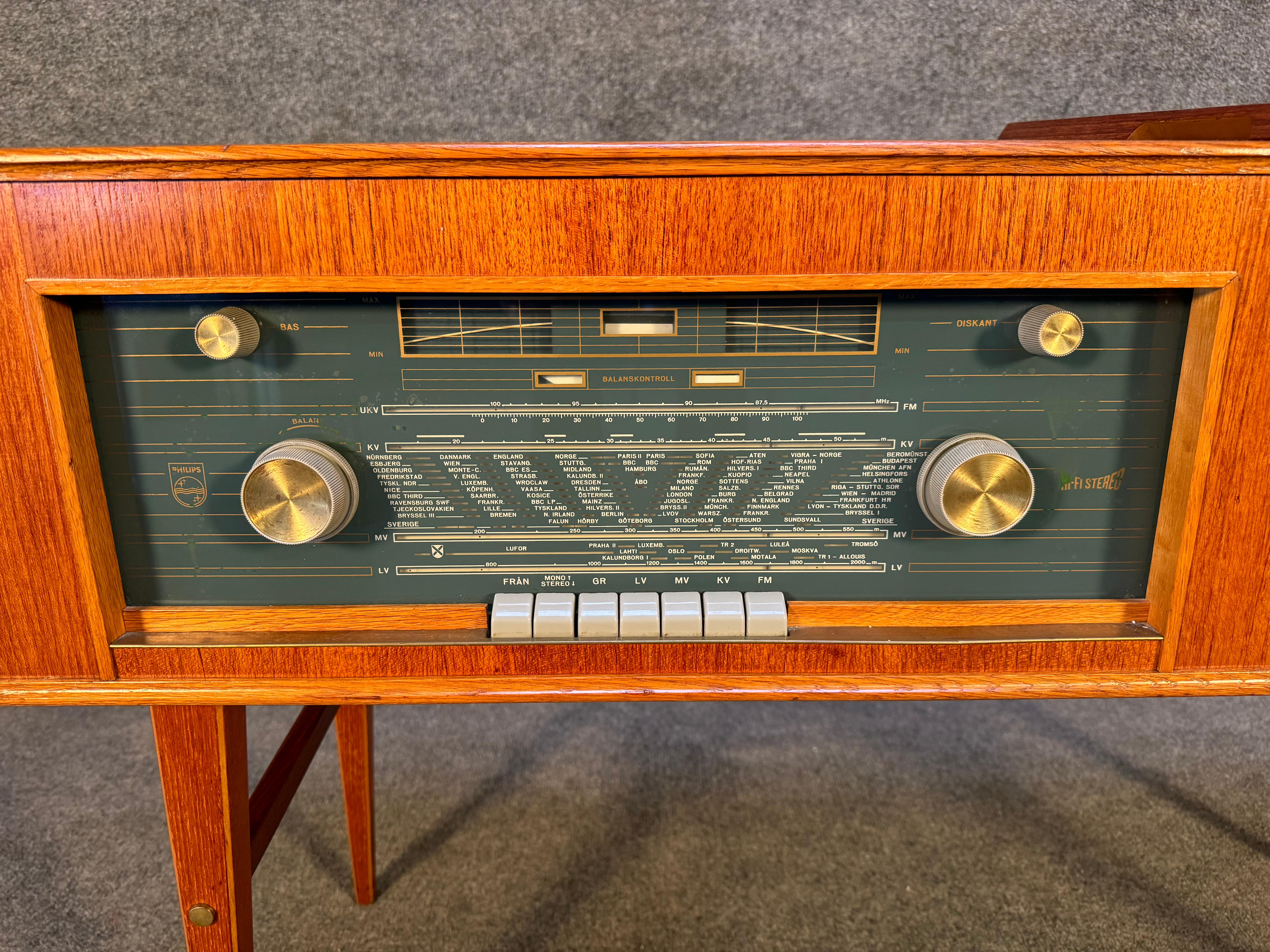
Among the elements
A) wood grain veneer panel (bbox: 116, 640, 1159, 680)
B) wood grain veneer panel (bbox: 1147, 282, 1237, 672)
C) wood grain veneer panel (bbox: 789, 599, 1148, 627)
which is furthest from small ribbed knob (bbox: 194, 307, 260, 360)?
wood grain veneer panel (bbox: 1147, 282, 1237, 672)

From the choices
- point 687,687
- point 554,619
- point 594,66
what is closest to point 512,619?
point 554,619

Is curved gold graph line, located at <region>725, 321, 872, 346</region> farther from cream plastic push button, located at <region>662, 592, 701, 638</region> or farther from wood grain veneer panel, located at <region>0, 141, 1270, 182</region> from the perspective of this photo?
cream plastic push button, located at <region>662, 592, 701, 638</region>

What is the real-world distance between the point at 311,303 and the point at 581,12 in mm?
688

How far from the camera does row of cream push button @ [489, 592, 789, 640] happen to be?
1.80 ft

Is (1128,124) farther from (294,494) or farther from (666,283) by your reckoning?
(294,494)

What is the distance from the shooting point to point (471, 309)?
527 millimetres

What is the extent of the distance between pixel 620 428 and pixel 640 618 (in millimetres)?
136

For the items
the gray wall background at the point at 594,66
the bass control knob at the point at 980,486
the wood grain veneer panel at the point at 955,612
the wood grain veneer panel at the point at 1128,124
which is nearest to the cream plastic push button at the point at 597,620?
the wood grain veneer panel at the point at 955,612

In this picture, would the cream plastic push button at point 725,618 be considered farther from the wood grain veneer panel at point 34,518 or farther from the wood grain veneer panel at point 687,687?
the wood grain veneer panel at point 34,518

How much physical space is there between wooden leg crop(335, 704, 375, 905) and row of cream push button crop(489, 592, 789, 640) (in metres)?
0.41

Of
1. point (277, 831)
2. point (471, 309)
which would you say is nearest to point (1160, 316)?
point (471, 309)

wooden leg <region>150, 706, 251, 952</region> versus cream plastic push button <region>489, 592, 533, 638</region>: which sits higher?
cream plastic push button <region>489, 592, 533, 638</region>

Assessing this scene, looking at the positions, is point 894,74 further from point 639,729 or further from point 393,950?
point 393,950

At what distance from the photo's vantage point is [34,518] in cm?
51
